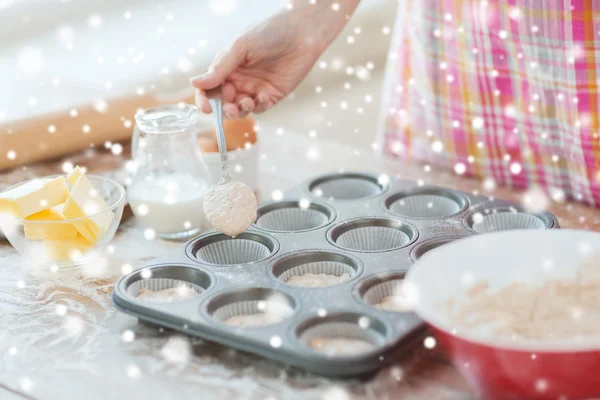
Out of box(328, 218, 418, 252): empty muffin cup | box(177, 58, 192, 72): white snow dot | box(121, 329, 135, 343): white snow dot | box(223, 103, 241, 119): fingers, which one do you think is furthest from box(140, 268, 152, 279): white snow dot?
box(177, 58, 192, 72): white snow dot

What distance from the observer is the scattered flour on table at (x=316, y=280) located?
1231 millimetres

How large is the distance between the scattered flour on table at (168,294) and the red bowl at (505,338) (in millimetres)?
389

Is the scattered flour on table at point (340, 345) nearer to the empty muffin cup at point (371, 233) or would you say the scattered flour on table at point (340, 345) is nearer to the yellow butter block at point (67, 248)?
the empty muffin cup at point (371, 233)

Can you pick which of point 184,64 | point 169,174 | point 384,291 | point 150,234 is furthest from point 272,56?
point 184,64

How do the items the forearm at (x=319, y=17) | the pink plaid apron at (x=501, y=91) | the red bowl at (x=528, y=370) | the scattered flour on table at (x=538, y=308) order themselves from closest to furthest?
the red bowl at (x=528, y=370) → the scattered flour on table at (x=538, y=308) → the pink plaid apron at (x=501, y=91) → the forearm at (x=319, y=17)

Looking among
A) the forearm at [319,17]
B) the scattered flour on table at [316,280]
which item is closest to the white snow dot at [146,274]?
the scattered flour on table at [316,280]

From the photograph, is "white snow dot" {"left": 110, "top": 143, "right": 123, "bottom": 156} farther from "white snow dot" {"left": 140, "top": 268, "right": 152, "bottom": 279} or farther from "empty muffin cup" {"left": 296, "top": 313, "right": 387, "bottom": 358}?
"empty muffin cup" {"left": 296, "top": 313, "right": 387, "bottom": 358}

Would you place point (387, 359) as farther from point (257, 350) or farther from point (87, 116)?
point (87, 116)

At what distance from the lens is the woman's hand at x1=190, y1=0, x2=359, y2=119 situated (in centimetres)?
155

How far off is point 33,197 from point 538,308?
83 centimetres

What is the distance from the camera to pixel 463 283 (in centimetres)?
103

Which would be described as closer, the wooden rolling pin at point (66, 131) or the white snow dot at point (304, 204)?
the white snow dot at point (304, 204)

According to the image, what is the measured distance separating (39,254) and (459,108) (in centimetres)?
98

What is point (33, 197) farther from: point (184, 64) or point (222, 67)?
point (184, 64)
